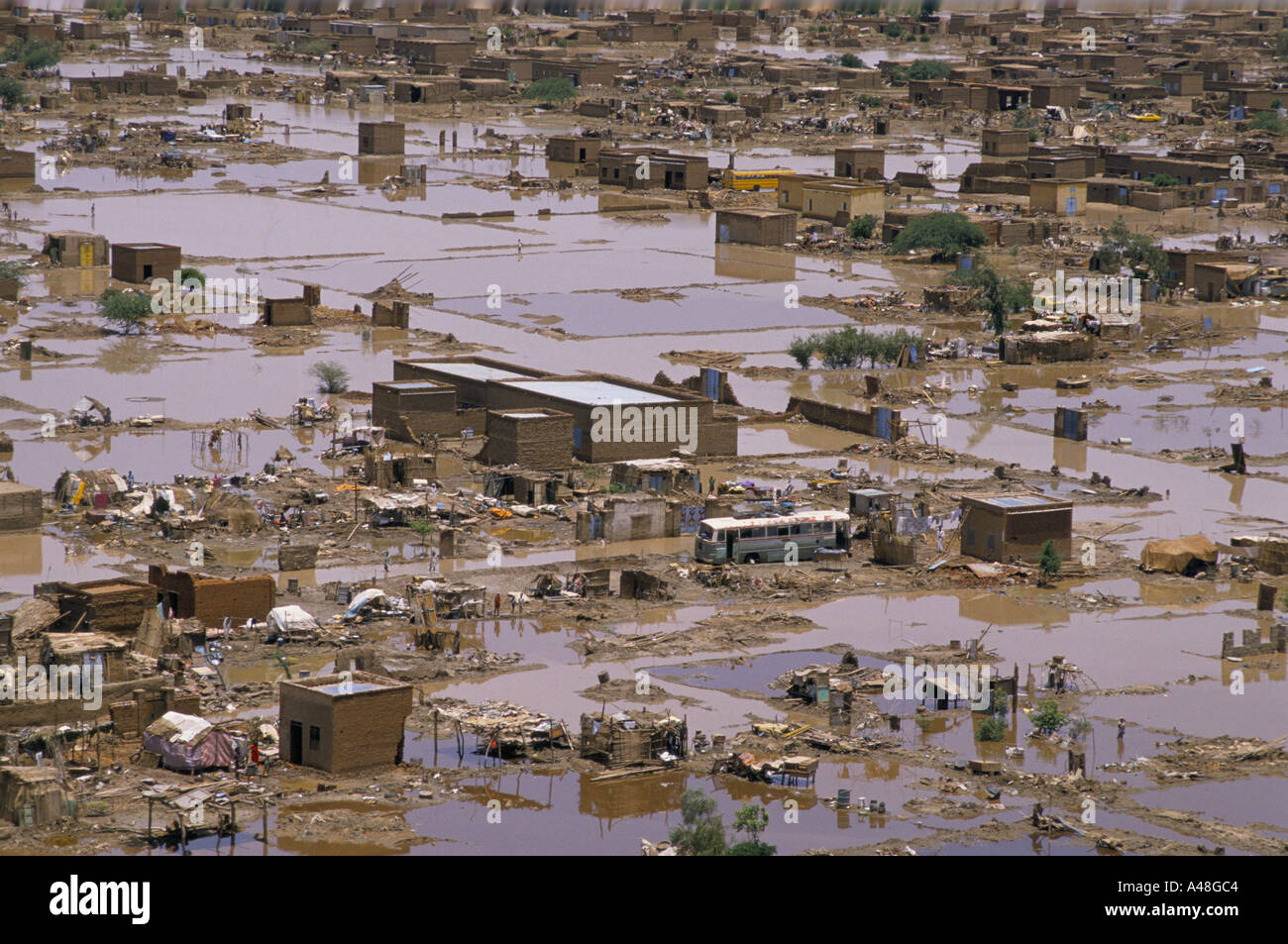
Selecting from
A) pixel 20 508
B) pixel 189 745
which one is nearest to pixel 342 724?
pixel 189 745

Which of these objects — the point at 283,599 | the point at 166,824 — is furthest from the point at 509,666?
the point at 166,824

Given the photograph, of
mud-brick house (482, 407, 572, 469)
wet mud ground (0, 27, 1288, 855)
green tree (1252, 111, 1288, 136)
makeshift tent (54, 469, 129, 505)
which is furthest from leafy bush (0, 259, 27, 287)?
green tree (1252, 111, 1288, 136)

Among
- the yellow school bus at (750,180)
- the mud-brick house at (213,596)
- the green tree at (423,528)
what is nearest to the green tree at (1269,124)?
the yellow school bus at (750,180)

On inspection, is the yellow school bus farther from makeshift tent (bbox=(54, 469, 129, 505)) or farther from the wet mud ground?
makeshift tent (bbox=(54, 469, 129, 505))

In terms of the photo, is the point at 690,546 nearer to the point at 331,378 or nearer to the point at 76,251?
the point at 331,378

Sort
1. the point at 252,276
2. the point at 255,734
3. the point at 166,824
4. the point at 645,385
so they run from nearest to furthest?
the point at 166,824 → the point at 255,734 → the point at 645,385 → the point at 252,276
